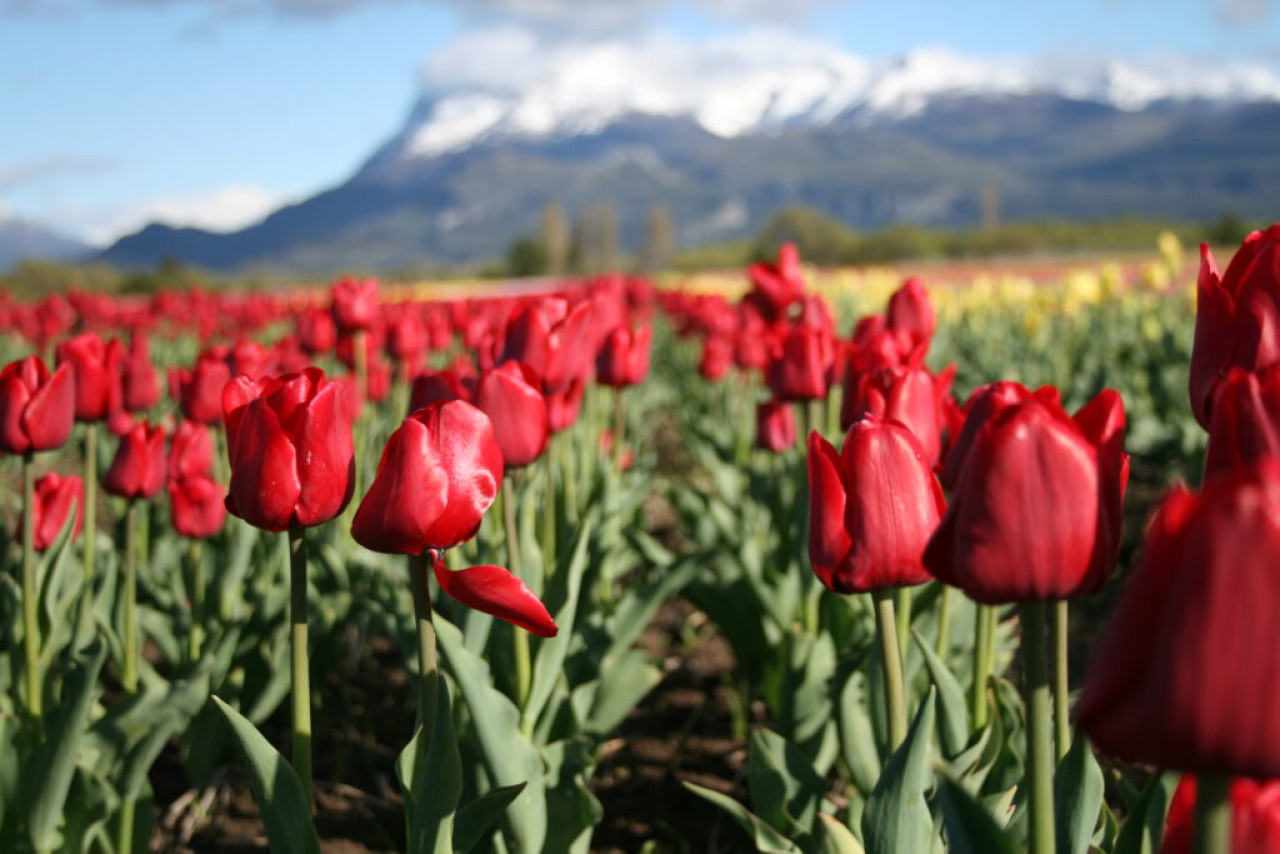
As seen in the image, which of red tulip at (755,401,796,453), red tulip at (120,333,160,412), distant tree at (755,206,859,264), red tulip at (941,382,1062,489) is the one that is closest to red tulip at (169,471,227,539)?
red tulip at (120,333,160,412)

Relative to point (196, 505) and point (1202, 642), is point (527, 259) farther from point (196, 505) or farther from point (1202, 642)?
point (1202, 642)

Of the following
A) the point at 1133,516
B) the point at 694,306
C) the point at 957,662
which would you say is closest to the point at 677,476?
the point at 694,306

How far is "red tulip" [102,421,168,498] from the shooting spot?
8.59 feet

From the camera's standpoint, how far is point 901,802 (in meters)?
1.29

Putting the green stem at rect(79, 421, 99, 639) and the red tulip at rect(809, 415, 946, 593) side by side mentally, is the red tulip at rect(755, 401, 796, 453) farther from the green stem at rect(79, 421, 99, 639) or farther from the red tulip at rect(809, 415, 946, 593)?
the red tulip at rect(809, 415, 946, 593)

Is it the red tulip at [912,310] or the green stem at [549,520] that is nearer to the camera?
the green stem at [549,520]

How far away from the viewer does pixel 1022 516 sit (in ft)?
3.21

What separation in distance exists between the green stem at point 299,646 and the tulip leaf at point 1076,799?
86 cm

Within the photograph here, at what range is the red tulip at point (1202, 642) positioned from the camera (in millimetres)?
672

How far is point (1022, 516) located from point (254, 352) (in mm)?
2873

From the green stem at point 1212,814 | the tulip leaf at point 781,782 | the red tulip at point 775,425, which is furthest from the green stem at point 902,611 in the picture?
the red tulip at point 775,425

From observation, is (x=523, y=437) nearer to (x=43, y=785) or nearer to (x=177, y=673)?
(x=43, y=785)

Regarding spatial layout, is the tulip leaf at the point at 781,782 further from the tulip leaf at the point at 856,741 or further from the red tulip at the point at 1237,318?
the red tulip at the point at 1237,318

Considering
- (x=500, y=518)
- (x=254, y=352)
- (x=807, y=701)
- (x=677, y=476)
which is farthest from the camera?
(x=677, y=476)
